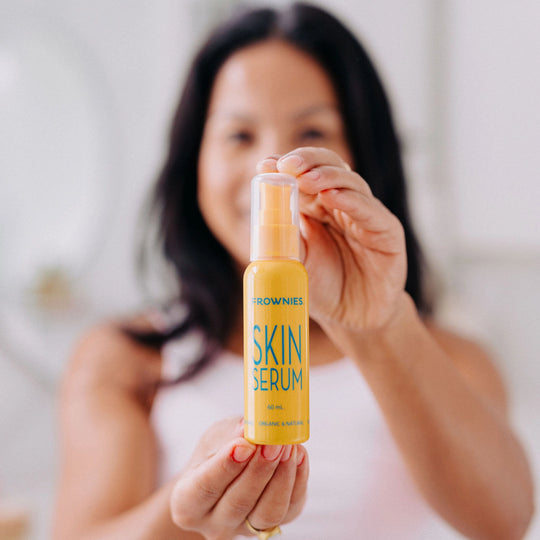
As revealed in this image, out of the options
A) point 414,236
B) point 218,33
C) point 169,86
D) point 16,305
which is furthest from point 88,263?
point 414,236

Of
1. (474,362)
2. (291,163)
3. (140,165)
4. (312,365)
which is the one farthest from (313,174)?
(140,165)

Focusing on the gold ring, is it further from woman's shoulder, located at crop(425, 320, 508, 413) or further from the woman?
woman's shoulder, located at crop(425, 320, 508, 413)

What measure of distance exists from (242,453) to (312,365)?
9 cm

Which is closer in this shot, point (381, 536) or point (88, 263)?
point (381, 536)

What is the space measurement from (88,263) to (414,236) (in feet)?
2.36

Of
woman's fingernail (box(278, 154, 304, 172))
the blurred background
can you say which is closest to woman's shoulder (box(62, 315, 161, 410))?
the blurred background

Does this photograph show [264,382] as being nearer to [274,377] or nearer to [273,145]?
[274,377]

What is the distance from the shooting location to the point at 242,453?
271mm

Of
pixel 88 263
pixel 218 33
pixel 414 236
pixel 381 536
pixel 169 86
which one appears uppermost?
pixel 169 86

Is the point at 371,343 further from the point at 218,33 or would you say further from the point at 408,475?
the point at 218,33

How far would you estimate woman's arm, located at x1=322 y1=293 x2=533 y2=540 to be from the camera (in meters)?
0.34

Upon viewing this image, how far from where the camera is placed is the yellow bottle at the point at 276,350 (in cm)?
27

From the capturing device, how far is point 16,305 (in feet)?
3.13

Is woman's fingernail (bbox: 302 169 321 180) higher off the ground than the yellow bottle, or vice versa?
woman's fingernail (bbox: 302 169 321 180)
